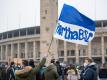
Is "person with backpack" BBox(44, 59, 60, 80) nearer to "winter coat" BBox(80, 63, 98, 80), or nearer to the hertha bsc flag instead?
"winter coat" BBox(80, 63, 98, 80)

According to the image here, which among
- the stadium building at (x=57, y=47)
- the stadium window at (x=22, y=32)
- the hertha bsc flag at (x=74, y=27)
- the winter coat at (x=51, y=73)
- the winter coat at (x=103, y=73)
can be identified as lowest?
the winter coat at (x=103, y=73)

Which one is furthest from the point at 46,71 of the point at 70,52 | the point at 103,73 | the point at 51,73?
the point at 70,52

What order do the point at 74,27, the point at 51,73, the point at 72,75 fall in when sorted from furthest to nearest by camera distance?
the point at 72,75, the point at 74,27, the point at 51,73

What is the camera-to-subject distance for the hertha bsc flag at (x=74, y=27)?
1382cm

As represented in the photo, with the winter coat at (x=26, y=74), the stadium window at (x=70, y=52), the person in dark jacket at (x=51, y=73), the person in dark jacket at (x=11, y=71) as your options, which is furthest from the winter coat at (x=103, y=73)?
the stadium window at (x=70, y=52)

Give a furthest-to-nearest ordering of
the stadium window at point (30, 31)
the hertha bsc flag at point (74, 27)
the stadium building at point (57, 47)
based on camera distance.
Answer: the stadium window at point (30, 31) < the stadium building at point (57, 47) < the hertha bsc flag at point (74, 27)

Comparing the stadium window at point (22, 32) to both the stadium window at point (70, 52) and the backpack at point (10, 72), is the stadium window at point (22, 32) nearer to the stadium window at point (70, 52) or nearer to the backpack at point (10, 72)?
the stadium window at point (70, 52)

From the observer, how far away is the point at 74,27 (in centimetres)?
1402

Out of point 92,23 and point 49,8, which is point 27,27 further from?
point 92,23

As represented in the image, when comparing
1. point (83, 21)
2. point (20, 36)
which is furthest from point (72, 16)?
point (20, 36)

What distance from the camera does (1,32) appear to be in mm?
134500

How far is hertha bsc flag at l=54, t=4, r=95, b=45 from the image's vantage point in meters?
13.8

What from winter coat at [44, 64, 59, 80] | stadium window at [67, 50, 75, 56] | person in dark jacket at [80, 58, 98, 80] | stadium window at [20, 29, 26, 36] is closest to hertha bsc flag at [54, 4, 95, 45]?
person in dark jacket at [80, 58, 98, 80]

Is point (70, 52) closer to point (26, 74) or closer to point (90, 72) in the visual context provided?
point (90, 72)
